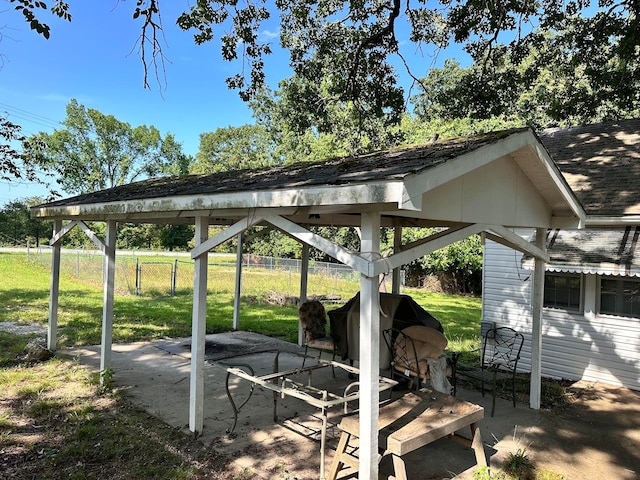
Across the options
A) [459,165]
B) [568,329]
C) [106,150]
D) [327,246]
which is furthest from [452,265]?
[106,150]

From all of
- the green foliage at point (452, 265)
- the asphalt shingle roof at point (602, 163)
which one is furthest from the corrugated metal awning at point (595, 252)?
the green foliage at point (452, 265)

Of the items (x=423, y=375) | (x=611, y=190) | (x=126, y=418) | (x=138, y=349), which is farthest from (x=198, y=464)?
(x=611, y=190)

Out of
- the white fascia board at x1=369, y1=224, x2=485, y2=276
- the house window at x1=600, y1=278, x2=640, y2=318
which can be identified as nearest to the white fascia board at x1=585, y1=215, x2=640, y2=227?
the house window at x1=600, y1=278, x2=640, y2=318

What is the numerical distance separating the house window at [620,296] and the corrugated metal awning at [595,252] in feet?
2.54

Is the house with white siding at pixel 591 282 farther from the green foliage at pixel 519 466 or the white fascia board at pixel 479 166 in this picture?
the green foliage at pixel 519 466

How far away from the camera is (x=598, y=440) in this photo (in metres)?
4.77

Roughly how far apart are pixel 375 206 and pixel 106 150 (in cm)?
5084

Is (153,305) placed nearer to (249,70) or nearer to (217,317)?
(217,317)

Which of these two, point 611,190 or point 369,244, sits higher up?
point 611,190

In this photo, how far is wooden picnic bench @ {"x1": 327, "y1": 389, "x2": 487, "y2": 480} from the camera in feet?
10.8

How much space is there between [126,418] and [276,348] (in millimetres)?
3981

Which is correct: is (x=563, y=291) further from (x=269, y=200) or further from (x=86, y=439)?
(x=86, y=439)

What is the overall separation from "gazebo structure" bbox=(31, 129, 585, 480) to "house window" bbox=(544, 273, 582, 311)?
2.33m

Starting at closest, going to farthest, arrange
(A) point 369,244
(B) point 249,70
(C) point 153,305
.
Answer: (A) point 369,244, (B) point 249,70, (C) point 153,305
